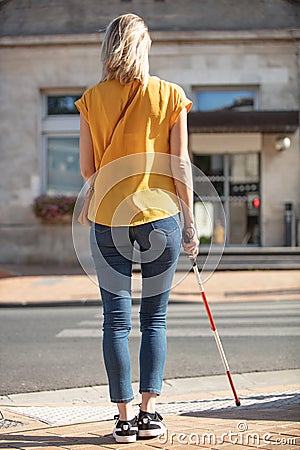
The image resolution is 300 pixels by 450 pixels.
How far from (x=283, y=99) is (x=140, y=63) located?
12.0 m

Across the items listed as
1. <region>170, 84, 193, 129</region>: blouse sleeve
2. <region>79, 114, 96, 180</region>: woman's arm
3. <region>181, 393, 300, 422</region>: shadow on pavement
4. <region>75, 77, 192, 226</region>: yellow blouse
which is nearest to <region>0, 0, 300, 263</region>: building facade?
<region>75, 77, 192, 226</region>: yellow blouse

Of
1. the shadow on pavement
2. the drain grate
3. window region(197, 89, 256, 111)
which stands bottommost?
the drain grate

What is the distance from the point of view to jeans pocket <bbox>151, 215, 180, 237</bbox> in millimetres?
3297

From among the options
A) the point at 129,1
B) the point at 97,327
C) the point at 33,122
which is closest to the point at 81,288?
the point at 33,122

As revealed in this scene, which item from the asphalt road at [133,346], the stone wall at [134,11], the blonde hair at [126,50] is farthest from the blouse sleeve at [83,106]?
the asphalt road at [133,346]

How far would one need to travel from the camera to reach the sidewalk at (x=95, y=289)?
1201cm

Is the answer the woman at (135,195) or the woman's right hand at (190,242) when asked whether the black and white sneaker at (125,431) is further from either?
the woman's right hand at (190,242)

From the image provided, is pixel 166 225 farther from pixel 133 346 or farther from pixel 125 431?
pixel 133 346

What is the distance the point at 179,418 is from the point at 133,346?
10.7 feet

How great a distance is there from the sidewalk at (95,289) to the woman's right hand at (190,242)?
25.2 ft

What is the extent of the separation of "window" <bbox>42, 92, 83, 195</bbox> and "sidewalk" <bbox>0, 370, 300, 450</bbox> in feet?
29.8

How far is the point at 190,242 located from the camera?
11.2ft

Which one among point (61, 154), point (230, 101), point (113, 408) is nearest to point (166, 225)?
point (113, 408)

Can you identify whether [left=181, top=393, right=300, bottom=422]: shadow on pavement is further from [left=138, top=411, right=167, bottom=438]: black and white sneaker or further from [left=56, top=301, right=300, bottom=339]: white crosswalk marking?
[left=56, top=301, right=300, bottom=339]: white crosswalk marking
